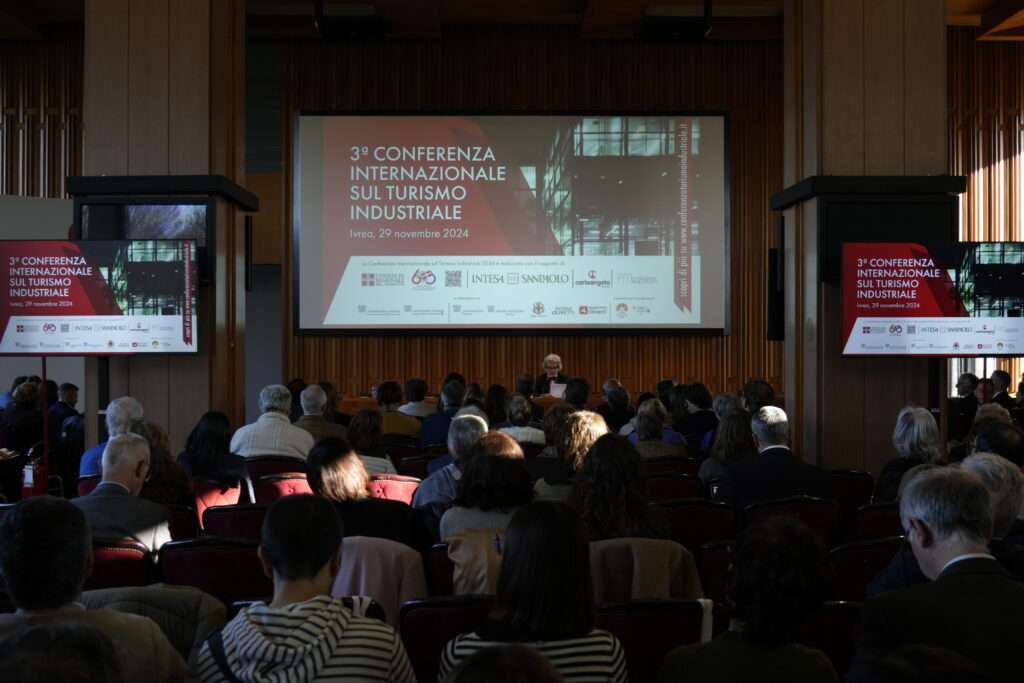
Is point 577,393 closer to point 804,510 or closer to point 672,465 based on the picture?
point 672,465

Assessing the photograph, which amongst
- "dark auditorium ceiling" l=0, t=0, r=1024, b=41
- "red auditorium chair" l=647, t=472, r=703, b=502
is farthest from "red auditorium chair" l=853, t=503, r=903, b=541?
"dark auditorium ceiling" l=0, t=0, r=1024, b=41

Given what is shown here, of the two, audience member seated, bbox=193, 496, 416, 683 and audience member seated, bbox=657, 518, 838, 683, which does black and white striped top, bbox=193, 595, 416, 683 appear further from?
audience member seated, bbox=657, 518, 838, 683

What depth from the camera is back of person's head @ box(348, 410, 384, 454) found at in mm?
5754

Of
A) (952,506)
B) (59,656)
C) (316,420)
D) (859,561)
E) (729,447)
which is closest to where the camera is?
(59,656)

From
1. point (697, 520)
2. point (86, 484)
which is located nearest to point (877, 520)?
point (697, 520)

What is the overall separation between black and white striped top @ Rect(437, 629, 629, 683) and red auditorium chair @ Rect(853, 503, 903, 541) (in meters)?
2.34

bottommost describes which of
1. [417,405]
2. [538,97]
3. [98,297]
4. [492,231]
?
[417,405]

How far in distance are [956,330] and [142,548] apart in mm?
5658

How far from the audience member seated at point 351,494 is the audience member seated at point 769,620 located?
199 centimetres

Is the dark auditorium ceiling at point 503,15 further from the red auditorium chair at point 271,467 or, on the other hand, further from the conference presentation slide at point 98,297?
the red auditorium chair at point 271,467

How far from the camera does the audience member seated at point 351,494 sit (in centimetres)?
392

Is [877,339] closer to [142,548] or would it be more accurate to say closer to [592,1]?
[142,548]

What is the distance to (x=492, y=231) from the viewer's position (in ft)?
44.5

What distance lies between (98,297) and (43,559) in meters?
5.51
